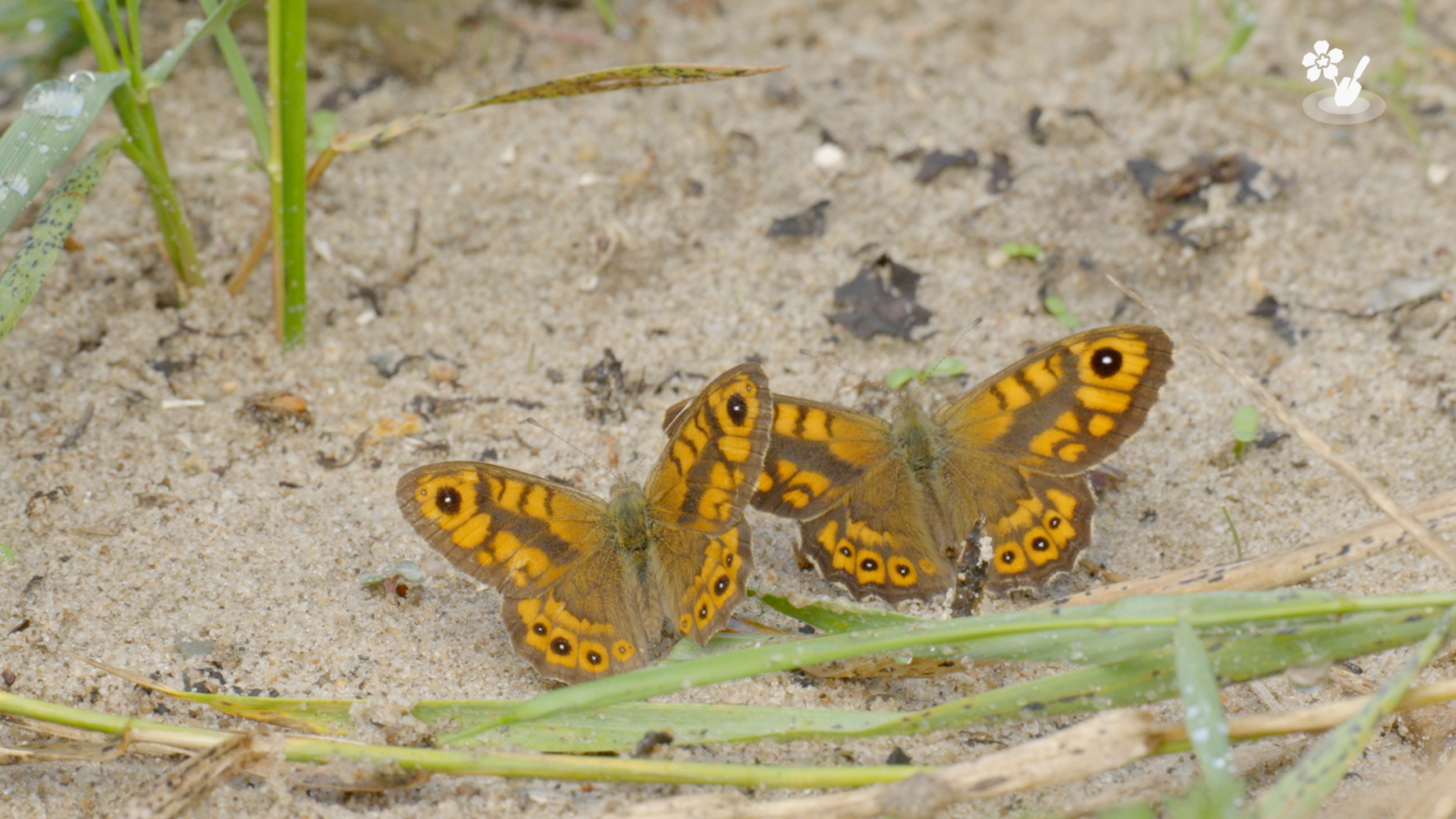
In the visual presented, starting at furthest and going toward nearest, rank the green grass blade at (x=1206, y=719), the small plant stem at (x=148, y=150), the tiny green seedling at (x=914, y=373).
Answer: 1. the tiny green seedling at (x=914, y=373)
2. the small plant stem at (x=148, y=150)
3. the green grass blade at (x=1206, y=719)

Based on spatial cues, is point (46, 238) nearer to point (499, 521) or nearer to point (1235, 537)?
point (499, 521)

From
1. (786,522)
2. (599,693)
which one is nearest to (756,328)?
(786,522)

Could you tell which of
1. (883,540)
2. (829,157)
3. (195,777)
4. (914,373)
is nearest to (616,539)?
(883,540)

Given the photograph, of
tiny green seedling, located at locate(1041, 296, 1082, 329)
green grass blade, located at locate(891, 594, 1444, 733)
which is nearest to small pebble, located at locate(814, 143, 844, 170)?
tiny green seedling, located at locate(1041, 296, 1082, 329)

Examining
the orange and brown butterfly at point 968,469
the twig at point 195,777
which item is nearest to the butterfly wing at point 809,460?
the orange and brown butterfly at point 968,469

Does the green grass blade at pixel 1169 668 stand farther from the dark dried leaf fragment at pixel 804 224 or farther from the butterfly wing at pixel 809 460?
the dark dried leaf fragment at pixel 804 224

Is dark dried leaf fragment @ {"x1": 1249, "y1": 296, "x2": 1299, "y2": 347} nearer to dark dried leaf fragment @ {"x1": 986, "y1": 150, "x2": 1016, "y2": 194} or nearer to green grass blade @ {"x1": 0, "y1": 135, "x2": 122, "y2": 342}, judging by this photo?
dark dried leaf fragment @ {"x1": 986, "y1": 150, "x2": 1016, "y2": 194}
